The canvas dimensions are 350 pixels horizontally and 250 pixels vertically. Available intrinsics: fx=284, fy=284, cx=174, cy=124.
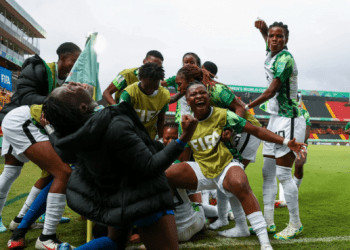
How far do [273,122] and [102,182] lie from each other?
2.28 m

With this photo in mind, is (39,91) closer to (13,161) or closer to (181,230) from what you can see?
(13,161)

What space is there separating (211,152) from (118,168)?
1.26 metres

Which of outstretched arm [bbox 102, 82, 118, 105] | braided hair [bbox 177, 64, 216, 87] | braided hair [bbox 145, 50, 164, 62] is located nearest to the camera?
braided hair [bbox 177, 64, 216, 87]

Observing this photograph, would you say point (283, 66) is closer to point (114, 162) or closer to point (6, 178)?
point (114, 162)

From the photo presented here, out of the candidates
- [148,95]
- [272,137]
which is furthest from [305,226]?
[148,95]

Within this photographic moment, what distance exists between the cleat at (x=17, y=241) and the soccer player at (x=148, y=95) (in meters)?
1.60

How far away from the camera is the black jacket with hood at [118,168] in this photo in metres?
1.46

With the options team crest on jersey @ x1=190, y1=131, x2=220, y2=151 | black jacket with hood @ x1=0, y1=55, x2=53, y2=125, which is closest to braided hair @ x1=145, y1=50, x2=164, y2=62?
black jacket with hood @ x1=0, y1=55, x2=53, y2=125

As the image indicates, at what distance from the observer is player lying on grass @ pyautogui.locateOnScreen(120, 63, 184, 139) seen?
304cm

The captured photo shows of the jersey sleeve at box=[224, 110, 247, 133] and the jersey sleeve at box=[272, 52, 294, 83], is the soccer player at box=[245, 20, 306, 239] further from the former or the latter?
the jersey sleeve at box=[224, 110, 247, 133]

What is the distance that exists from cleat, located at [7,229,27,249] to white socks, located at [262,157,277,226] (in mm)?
2466

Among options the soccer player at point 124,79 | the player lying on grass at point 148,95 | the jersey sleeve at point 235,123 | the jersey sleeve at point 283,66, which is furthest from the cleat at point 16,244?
the jersey sleeve at point 283,66

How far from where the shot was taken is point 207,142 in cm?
265

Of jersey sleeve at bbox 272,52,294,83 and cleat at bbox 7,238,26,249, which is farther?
jersey sleeve at bbox 272,52,294,83
